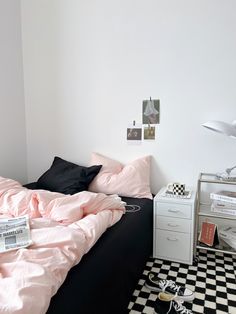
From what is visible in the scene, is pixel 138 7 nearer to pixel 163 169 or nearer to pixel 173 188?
pixel 163 169

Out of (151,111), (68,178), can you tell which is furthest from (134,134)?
(68,178)

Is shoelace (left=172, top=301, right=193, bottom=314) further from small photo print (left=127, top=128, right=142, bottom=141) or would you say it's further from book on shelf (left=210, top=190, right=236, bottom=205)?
small photo print (left=127, top=128, right=142, bottom=141)

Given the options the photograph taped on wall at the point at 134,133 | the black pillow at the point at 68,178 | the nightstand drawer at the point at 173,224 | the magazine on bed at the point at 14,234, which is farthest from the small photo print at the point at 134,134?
the magazine on bed at the point at 14,234

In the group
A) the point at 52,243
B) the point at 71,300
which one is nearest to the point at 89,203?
the point at 52,243

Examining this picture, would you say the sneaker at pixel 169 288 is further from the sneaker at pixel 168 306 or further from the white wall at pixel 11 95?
the white wall at pixel 11 95

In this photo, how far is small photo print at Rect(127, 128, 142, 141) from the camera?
2545 mm

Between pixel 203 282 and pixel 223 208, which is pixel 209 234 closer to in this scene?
pixel 223 208

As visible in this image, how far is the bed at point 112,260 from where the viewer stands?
3.64 feet

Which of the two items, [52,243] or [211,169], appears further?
[211,169]

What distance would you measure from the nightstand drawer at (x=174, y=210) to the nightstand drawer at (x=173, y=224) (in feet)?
0.12

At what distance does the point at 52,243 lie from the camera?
1268 millimetres

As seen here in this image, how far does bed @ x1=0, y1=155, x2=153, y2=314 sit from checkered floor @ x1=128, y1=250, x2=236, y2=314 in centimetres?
9

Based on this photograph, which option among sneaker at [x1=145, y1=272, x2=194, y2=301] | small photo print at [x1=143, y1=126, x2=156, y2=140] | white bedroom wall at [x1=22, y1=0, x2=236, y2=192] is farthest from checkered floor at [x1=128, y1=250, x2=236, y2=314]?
small photo print at [x1=143, y1=126, x2=156, y2=140]

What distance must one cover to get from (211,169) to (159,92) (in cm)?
86
